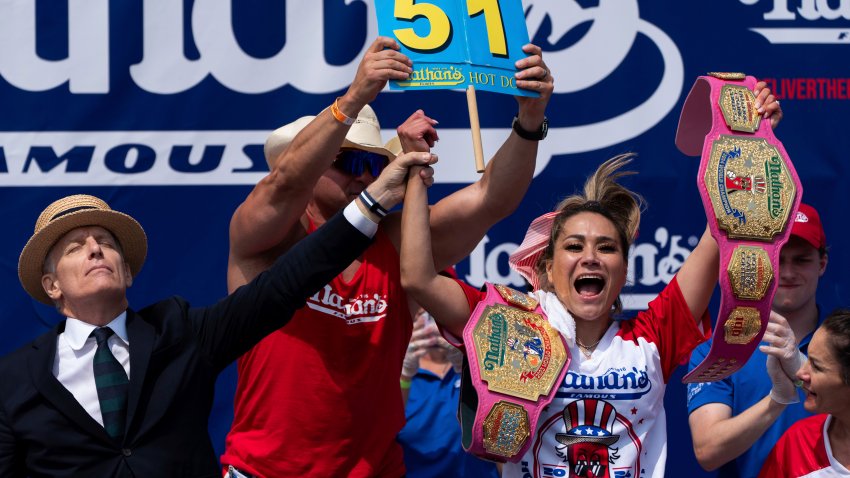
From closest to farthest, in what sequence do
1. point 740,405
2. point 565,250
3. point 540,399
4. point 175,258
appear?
point 540,399, point 565,250, point 740,405, point 175,258

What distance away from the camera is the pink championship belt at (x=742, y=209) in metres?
3.01

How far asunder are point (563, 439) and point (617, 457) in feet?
0.47

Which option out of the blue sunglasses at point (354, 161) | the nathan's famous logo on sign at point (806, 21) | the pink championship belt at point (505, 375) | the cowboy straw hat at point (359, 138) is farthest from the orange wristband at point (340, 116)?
the nathan's famous logo on sign at point (806, 21)

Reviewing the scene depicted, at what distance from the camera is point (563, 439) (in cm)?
304

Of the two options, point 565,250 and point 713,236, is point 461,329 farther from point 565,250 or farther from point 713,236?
point 713,236

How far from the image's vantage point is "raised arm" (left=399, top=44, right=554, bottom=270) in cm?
305

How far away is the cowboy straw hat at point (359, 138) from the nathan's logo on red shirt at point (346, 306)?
0.41 meters

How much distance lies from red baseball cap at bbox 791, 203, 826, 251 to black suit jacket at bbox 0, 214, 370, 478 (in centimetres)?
160

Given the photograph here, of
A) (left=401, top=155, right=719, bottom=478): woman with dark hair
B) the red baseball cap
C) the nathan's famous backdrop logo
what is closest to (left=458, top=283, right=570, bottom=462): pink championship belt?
(left=401, top=155, right=719, bottom=478): woman with dark hair

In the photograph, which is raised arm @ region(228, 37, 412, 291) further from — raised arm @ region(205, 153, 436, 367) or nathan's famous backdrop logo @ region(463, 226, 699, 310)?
nathan's famous backdrop logo @ region(463, 226, 699, 310)

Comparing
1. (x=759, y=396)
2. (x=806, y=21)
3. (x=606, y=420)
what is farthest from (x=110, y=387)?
(x=806, y=21)

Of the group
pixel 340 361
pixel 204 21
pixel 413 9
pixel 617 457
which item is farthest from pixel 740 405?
pixel 204 21

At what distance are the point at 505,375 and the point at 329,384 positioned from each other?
20.4 inches

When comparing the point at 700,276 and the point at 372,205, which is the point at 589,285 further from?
the point at 372,205
